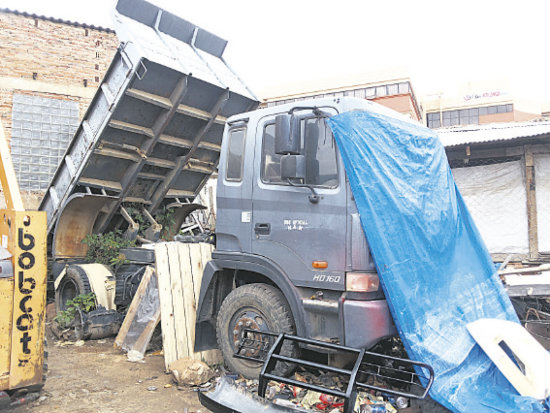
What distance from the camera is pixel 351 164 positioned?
11.7 ft

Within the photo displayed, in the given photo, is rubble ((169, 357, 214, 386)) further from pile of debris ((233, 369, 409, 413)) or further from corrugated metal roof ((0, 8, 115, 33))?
corrugated metal roof ((0, 8, 115, 33))

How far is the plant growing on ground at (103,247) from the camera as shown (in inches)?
263

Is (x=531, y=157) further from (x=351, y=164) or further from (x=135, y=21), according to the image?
(x=135, y=21)

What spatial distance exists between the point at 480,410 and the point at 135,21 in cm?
579

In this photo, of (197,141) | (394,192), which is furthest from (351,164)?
(197,141)

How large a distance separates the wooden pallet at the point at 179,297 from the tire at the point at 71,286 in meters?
1.71

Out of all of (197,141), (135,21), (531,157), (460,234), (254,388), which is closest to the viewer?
(254,388)

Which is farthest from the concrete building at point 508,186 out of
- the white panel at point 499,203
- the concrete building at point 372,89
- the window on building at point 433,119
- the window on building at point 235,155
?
the window on building at point 433,119

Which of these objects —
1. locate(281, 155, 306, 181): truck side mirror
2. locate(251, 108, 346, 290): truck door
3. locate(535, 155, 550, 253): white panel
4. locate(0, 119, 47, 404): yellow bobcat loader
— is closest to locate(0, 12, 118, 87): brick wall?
locate(0, 119, 47, 404): yellow bobcat loader

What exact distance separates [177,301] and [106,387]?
1137mm

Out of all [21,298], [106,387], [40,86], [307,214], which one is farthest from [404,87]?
[21,298]

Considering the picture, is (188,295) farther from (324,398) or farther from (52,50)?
(52,50)

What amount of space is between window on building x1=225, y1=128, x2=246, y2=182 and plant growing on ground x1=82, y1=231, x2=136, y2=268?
286 centimetres

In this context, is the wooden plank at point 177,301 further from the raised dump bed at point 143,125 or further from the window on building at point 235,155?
the raised dump bed at point 143,125
